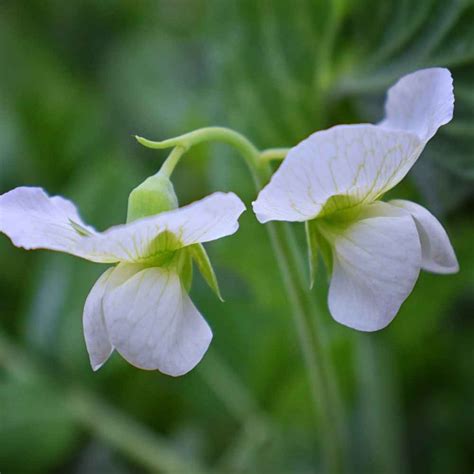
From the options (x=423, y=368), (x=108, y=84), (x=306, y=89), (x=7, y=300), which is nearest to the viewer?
(x=306, y=89)

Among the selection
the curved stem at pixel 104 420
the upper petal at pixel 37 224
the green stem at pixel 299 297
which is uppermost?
the upper petal at pixel 37 224

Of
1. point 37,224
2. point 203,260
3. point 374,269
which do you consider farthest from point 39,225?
point 374,269

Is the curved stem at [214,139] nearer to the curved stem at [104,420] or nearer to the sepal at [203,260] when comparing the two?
the sepal at [203,260]

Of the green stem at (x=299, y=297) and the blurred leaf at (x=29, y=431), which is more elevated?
the green stem at (x=299, y=297)

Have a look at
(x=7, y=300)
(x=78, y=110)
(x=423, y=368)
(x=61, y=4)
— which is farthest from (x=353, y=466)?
(x=61, y=4)

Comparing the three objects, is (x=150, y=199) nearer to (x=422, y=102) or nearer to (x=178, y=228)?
(x=178, y=228)

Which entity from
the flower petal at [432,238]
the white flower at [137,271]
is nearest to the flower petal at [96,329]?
the white flower at [137,271]

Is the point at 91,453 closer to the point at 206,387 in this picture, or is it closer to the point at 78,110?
the point at 206,387
